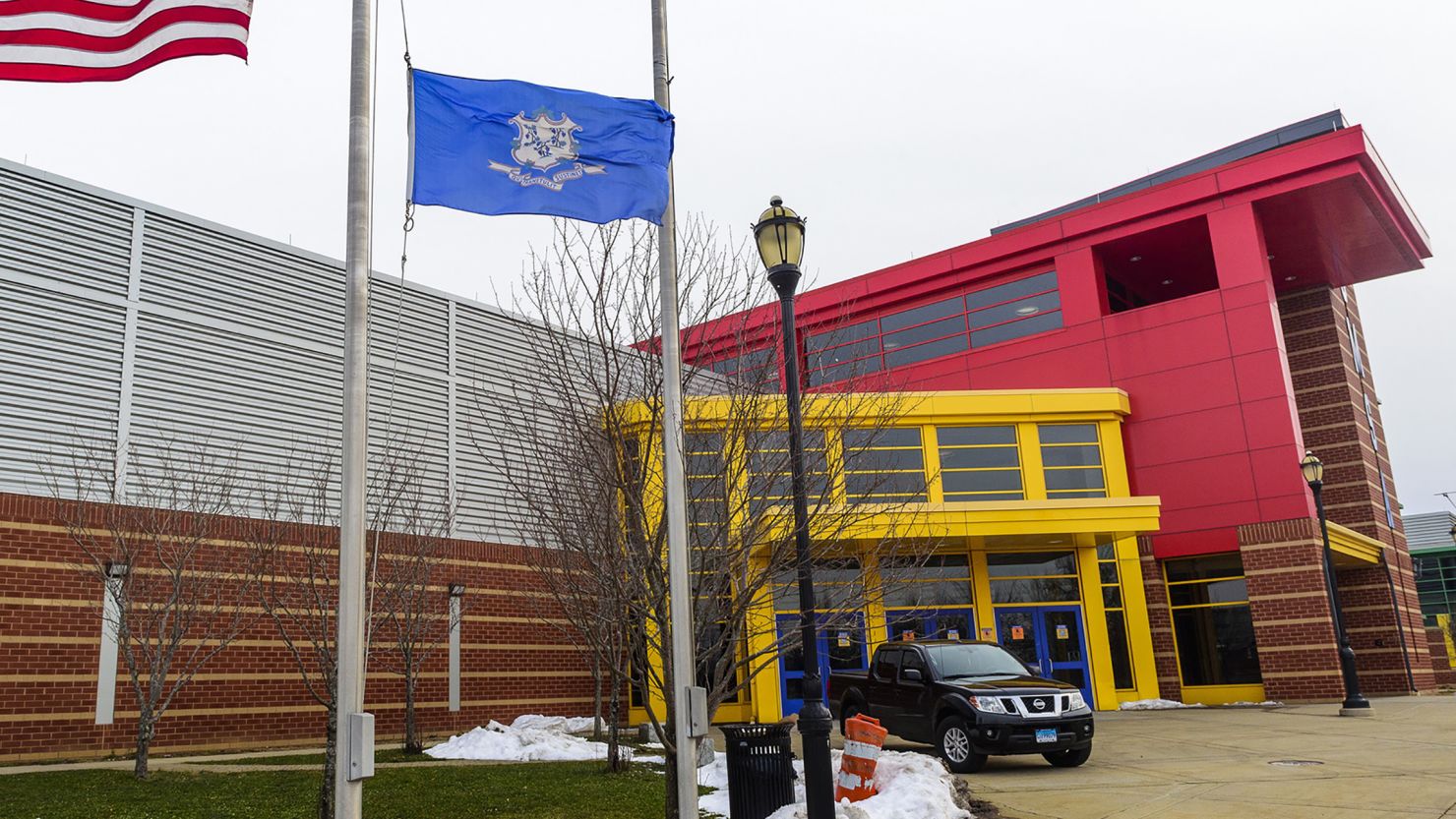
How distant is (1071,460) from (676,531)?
69.7 feet

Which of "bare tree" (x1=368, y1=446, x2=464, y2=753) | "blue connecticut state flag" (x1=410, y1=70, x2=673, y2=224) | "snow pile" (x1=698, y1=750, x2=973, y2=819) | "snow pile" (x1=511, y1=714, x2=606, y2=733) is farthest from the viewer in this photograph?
"snow pile" (x1=511, y1=714, x2=606, y2=733)

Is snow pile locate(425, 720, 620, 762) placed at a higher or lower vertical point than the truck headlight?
lower

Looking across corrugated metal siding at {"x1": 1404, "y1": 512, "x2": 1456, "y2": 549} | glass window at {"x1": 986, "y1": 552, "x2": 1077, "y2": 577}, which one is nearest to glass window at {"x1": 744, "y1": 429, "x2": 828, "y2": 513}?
glass window at {"x1": 986, "y1": 552, "x2": 1077, "y2": 577}

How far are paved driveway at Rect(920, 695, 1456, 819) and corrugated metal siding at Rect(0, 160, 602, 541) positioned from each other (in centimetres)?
824

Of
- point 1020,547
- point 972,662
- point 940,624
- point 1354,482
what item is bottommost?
point 972,662

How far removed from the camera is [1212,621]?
27125mm

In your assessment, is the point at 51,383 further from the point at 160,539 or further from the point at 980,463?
the point at 980,463

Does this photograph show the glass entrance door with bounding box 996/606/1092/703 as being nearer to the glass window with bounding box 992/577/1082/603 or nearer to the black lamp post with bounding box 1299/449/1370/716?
the glass window with bounding box 992/577/1082/603

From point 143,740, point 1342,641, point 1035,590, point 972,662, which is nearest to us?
point 143,740

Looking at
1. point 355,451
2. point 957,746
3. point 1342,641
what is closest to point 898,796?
point 957,746

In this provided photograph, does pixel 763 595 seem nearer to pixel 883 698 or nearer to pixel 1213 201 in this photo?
pixel 883 698

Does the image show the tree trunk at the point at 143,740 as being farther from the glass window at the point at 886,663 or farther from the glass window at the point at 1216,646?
the glass window at the point at 1216,646

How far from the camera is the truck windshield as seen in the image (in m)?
15.1

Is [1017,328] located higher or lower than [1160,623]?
higher
